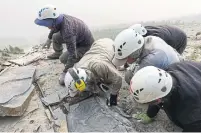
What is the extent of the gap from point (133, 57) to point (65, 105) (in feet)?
4.35

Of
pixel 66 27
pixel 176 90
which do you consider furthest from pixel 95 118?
pixel 66 27

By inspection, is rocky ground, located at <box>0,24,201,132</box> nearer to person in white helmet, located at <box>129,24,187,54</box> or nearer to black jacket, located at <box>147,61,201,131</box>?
black jacket, located at <box>147,61,201,131</box>

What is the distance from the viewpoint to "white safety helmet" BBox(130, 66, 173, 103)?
299 cm

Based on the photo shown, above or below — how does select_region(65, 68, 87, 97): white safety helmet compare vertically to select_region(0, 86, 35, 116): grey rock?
above

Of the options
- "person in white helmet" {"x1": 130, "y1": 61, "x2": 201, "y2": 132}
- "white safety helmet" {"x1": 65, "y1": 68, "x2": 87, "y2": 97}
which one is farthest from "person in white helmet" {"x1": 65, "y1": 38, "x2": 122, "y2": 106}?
"person in white helmet" {"x1": 130, "y1": 61, "x2": 201, "y2": 132}

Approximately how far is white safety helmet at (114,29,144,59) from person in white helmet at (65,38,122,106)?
1.00 feet

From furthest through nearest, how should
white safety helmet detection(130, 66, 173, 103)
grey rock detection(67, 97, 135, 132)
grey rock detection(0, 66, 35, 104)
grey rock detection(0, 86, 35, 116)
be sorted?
grey rock detection(0, 66, 35, 104) < grey rock detection(0, 86, 35, 116) < grey rock detection(67, 97, 135, 132) < white safety helmet detection(130, 66, 173, 103)

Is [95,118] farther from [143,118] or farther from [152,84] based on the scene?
Result: [152,84]

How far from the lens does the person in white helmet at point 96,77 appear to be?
12.7 ft

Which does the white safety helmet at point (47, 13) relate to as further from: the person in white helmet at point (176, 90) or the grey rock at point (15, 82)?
the person in white helmet at point (176, 90)

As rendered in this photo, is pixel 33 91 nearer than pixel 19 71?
Yes

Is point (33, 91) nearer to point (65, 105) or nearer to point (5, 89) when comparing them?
point (5, 89)

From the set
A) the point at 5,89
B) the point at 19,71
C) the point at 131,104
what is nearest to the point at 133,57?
the point at 131,104

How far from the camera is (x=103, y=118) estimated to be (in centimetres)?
382
